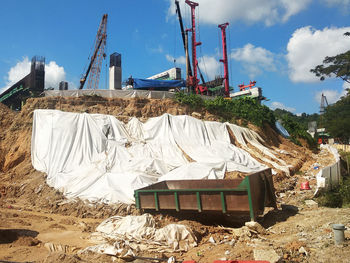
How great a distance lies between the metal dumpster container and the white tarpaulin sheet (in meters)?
2.47

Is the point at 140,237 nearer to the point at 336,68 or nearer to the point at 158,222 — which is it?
the point at 158,222

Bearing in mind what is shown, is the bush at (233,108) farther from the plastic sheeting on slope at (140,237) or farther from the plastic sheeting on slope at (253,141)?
the plastic sheeting on slope at (140,237)

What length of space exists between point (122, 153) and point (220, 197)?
8.96m

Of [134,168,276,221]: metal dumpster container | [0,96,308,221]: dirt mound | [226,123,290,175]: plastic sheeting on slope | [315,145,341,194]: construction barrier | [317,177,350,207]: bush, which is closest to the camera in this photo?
[134,168,276,221]: metal dumpster container

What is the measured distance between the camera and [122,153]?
15.2 m

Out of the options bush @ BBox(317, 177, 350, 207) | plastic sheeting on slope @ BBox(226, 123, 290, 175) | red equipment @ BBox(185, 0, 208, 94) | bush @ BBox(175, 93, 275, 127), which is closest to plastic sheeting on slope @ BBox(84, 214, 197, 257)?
bush @ BBox(317, 177, 350, 207)

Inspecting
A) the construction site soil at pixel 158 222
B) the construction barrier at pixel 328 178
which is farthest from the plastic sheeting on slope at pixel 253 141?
the construction barrier at pixel 328 178

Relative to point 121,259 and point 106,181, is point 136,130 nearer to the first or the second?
point 106,181

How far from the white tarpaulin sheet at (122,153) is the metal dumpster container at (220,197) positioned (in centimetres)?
247

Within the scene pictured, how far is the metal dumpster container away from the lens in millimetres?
6980

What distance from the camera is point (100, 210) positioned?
399 inches

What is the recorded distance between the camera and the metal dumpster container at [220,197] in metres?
6.98

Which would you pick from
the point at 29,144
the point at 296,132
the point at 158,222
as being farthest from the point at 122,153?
the point at 296,132

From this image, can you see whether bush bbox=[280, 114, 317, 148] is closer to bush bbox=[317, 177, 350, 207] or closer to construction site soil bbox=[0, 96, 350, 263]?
construction site soil bbox=[0, 96, 350, 263]
